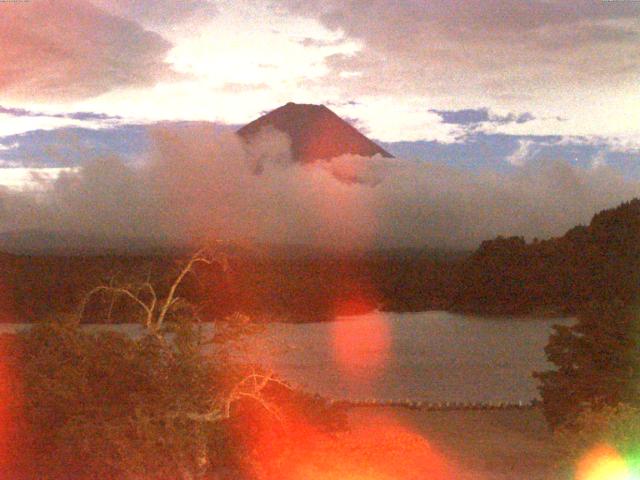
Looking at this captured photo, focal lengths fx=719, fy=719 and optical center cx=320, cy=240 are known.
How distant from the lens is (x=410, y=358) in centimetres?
2070

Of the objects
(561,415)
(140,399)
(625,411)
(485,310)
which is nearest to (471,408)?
(561,415)

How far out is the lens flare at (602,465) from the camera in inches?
303

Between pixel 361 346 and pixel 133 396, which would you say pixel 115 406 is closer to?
pixel 133 396

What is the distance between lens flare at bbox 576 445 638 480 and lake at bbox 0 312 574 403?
11.8 ft

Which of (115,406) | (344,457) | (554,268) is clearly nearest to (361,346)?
(344,457)

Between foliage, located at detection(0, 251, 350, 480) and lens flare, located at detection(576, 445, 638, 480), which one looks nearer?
lens flare, located at detection(576, 445, 638, 480)

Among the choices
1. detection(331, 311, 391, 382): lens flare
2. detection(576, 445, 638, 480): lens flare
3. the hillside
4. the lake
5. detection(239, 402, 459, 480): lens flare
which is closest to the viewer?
detection(576, 445, 638, 480): lens flare

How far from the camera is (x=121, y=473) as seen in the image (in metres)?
8.03

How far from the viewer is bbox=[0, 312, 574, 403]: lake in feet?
49.6

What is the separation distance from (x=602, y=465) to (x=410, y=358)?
1275 cm

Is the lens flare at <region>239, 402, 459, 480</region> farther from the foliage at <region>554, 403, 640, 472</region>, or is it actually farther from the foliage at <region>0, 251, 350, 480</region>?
the foliage at <region>554, 403, 640, 472</region>

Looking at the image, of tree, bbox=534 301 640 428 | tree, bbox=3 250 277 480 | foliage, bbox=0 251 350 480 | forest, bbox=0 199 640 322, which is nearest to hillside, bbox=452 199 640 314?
forest, bbox=0 199 640 322

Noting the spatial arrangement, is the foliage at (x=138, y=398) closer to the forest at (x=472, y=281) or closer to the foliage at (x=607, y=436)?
the foliage at (x=607, y=436)

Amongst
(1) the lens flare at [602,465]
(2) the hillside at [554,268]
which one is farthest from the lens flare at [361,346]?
(1) the lens flare at [602,465]
